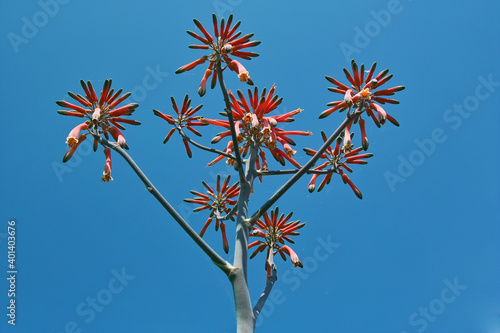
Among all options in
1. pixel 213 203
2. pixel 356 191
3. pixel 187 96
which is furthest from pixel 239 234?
pixel 187 96

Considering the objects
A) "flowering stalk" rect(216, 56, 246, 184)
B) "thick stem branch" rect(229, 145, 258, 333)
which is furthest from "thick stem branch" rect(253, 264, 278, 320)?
"flowering stalk" rect(216, 56, 246, 184)

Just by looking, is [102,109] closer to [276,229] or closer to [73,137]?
[73,137]

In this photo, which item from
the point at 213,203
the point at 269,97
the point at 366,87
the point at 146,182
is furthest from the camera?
the point at 213,203

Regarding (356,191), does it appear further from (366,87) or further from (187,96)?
(187,96)

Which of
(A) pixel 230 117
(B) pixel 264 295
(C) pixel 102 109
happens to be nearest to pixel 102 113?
(C) pixel 102 109

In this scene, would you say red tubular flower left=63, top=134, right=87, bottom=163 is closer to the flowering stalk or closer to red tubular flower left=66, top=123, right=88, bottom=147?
red tubular flower left=66, top=123, right=88, bottom=147

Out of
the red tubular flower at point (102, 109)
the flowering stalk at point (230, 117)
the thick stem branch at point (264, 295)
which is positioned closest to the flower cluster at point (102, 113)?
the red tubular flower at point (102, 109)
